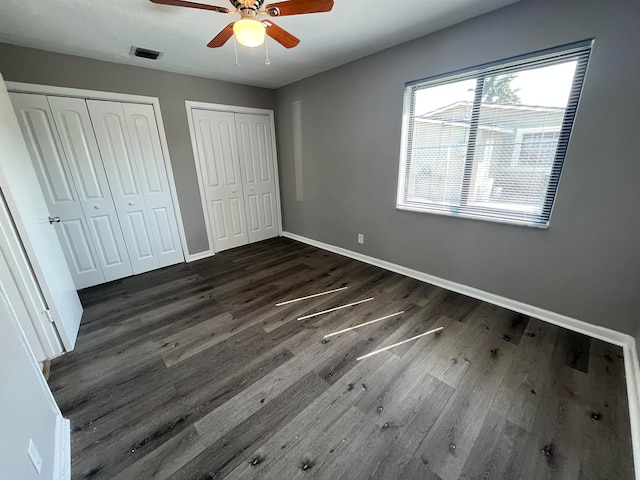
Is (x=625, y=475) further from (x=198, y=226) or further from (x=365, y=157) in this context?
(x=198, y=226)

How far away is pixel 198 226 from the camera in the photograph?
3.67 metres

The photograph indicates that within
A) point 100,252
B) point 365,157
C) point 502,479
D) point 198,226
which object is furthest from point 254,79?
point 502,479

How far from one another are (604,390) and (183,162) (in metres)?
4.47

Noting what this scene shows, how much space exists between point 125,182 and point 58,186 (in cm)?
57

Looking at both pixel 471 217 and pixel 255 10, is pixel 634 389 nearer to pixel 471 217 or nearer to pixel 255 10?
pixel 471 217

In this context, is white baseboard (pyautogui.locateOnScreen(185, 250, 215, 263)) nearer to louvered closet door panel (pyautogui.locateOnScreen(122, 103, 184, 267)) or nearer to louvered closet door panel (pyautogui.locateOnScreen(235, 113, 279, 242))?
louvered closet door panel (pyautogui.locateOnScreen(122, 103, 184, 267))

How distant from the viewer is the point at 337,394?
1544mm

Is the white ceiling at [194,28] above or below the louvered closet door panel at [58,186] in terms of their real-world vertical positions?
above

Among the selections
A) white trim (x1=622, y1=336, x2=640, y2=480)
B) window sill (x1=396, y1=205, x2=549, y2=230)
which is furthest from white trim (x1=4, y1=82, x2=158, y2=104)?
white trim (x1=622, y1=336, x2=640, y2=480)

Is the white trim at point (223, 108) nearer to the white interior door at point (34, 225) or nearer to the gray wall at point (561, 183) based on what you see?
the gray wall at point (561, 183)

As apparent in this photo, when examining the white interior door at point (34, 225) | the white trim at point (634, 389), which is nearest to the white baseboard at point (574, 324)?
the white trim at point (634, 389)

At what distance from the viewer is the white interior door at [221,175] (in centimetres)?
350

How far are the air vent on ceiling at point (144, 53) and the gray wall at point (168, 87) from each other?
0.39m

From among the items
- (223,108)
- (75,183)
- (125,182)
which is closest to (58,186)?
(75,183)
